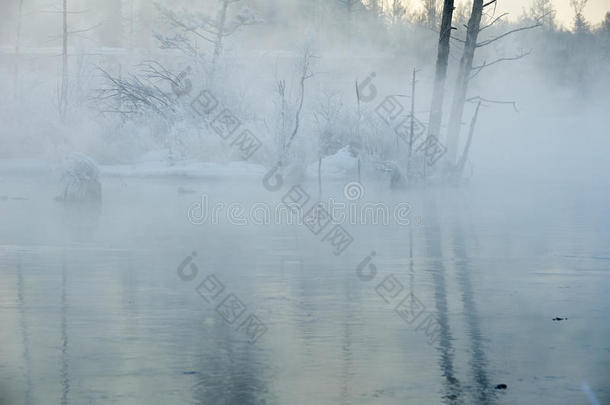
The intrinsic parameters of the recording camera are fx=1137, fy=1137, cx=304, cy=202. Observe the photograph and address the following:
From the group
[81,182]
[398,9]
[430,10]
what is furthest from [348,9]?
[81,182]

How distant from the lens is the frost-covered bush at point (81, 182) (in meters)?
21.7

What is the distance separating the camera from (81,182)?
866 inches

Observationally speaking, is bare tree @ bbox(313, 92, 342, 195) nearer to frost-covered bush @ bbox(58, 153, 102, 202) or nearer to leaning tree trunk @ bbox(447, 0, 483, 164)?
leaning tree trunk @ bbox(447, 0, 483, 164)

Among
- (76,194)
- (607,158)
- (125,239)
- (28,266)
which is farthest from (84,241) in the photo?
(607,158)

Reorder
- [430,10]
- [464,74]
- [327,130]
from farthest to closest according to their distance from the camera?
1. [430,10]
2. [327,130]
3. [464,74]

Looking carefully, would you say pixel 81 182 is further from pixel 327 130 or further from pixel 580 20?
pixel 580 20

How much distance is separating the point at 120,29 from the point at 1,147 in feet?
86.0

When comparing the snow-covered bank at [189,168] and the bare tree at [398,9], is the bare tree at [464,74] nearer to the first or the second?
the snow-covered bank at [189,168]

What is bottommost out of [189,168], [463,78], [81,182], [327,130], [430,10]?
[81,182]

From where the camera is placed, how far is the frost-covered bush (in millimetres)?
21734

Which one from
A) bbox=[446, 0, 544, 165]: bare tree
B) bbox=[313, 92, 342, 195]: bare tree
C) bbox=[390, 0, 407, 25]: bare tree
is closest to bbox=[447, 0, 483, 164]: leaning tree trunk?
bbox=[446, 0, 544, 165]: bare tree

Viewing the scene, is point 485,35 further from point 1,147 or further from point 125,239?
point 125,239

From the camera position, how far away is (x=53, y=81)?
4609 cm

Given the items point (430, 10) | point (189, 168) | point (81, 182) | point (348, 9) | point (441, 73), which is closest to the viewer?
point (81, 182)
